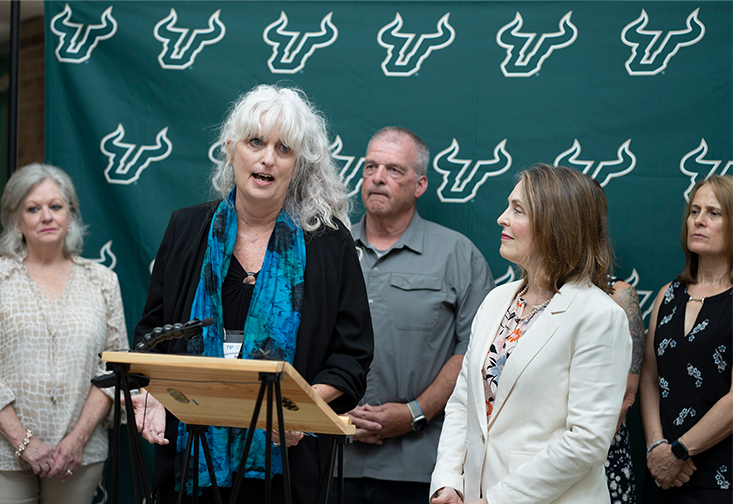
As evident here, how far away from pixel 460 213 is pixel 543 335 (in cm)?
158

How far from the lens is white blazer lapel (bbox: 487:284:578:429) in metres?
1.80

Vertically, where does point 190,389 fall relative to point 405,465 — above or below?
above

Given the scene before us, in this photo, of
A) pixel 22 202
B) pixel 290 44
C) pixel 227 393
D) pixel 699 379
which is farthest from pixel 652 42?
pixel 22 202

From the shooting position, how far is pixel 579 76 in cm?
322

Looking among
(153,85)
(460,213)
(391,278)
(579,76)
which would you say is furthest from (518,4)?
(153,85)

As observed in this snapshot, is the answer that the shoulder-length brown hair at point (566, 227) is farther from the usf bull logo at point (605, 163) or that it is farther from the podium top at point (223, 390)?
the usf bull logo at point (605, 163)

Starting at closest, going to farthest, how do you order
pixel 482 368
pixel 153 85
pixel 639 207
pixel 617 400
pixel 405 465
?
pixel 617 400 → pixel 482 368 → pixel 405 465 → pixel 639 207 → pixel 153 85

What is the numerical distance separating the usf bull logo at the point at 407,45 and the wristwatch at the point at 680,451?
1.99m

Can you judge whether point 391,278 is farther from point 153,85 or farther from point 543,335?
point 153,85

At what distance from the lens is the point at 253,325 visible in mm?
1779

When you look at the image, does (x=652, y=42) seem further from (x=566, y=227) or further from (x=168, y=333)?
(x=168, y=333)

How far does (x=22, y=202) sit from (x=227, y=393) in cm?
217

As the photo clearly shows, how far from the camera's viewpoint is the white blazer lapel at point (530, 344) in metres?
1.80

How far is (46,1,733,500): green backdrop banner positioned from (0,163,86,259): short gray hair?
0.78 ft
